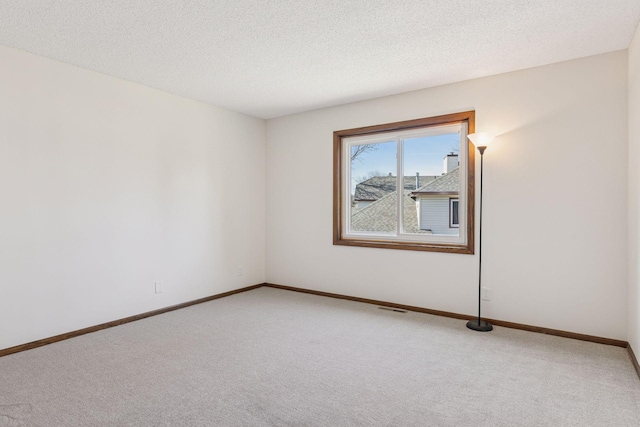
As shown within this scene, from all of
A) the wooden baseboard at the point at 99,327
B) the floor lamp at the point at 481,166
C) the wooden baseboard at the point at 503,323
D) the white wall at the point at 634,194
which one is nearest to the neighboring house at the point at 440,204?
the floor lamp at the point at 481,166

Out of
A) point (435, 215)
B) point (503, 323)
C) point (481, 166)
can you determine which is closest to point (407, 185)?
point (435, 215)

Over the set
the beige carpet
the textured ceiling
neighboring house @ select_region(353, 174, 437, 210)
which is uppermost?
the textured ceiling

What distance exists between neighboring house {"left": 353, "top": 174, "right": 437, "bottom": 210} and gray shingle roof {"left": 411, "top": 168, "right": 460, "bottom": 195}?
0.05 metres

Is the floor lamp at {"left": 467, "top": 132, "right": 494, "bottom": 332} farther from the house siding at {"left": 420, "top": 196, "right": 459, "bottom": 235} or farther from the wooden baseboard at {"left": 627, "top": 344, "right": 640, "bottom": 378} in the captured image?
the wooden baseboard at {"left": 627, "top": 344, "right": 640, "bottom": 378}

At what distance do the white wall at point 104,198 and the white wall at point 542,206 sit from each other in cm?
195

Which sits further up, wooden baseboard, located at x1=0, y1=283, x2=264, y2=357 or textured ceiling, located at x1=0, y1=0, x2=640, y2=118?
textured ceiling, located at x1=0, y1=0, x2=640, y2=118

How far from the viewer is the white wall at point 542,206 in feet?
9.93

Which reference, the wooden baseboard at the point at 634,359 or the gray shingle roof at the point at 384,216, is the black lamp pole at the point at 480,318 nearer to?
the gray shingle roof at the point at 384,216

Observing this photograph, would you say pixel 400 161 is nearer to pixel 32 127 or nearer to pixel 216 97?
pixel 216 97

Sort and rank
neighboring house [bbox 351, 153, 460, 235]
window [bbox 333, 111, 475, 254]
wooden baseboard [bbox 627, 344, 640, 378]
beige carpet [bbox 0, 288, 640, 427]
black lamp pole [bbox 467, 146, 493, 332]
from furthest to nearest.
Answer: neighboring house [bbox 351, 153, 460, 235]
window [bbox 333, 111, 475, 254]
black lamp pole [bbox 467, 146, 493, 332]
wooden baseboard [bbox 627, 344, 640, 378]
beige carpet [bbox 0, 288, 640, 427]

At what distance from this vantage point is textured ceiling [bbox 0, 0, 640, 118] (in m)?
2.38

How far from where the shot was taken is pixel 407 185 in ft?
14.0

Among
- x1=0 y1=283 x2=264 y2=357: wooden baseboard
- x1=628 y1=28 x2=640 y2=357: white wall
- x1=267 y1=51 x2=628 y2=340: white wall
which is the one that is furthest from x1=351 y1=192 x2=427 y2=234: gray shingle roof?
x1=0 y1=283 x2=264 y2=357: wooden baseboard

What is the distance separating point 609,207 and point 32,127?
15.8ft
